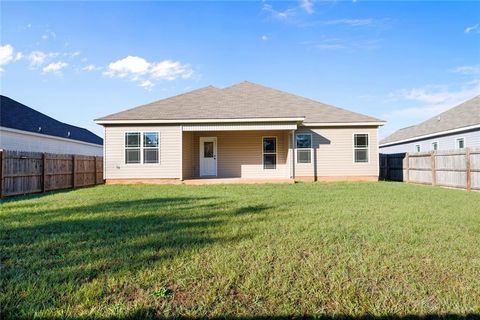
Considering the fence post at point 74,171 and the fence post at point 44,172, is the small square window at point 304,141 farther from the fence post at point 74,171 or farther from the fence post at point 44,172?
the fence post at point 44,172

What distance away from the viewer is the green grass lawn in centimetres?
232

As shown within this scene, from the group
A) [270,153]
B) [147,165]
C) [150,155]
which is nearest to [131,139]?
[150,155]

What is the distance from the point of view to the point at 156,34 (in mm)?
12047

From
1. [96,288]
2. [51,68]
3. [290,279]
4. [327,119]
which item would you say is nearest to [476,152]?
[327,119]

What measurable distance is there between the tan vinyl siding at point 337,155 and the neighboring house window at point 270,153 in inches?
50.2

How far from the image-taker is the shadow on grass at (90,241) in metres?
2.73

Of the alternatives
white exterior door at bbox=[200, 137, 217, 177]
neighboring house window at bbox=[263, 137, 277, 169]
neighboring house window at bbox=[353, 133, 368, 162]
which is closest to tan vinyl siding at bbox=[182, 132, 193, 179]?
white exterior door at bbox=[200, 137, 217, 177]

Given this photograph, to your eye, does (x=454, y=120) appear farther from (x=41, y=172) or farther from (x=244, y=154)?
(x=41, y=172)

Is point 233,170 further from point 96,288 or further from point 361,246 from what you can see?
point 96,288

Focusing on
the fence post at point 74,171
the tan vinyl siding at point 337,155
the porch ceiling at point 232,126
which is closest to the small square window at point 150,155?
the porch ceiling at point 232,126

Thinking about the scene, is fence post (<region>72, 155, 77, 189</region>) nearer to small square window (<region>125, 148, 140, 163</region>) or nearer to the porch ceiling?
small square window (<region>125, 148, 140, 163</region>)

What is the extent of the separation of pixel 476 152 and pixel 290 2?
8825 mm

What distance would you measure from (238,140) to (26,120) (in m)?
13.2

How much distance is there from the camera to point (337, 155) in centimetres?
1512
